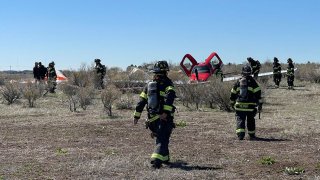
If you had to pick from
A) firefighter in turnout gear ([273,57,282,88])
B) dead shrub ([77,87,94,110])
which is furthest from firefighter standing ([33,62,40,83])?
firefighter in turnout gear ([273,57,282,88])

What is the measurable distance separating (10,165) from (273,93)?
1996cm

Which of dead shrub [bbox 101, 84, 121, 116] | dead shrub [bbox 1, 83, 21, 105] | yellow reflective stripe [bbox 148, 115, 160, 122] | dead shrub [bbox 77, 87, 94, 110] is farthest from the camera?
dead shrub [bbox 1, 83, 21, 105]

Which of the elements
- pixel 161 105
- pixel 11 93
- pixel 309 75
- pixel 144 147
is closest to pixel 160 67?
pixel 161 105

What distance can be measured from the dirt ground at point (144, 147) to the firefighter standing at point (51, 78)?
8.75 m

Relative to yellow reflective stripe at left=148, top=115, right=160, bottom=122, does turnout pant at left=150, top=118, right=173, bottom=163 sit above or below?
below

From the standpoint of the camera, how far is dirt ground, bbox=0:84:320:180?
8516 mm

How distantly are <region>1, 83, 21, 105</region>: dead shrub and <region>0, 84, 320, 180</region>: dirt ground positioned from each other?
4152mm

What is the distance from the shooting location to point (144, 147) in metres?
11.2

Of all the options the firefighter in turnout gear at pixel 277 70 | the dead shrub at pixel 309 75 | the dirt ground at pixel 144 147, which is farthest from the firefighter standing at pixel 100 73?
the dead shrub at pixel 309 75

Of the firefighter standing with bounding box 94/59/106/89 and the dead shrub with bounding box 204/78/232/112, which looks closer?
the dead shrub with bounding box 204/78/232/112

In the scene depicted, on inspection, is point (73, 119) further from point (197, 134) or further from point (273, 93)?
point (273, 93)

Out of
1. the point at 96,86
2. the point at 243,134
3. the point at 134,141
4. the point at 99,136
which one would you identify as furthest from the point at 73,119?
the point at 96,86

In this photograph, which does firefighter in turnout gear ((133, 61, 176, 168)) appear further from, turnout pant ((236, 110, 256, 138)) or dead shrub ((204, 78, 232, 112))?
dead shrub ((204, 78, 232, 112))

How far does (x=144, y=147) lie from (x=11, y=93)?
523 inches
